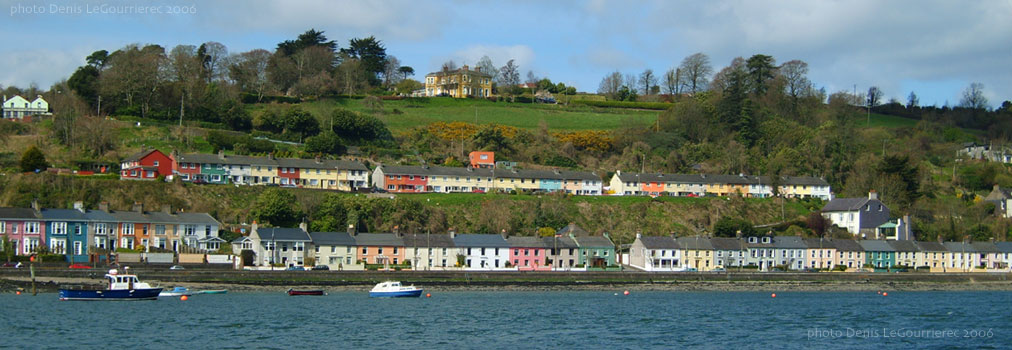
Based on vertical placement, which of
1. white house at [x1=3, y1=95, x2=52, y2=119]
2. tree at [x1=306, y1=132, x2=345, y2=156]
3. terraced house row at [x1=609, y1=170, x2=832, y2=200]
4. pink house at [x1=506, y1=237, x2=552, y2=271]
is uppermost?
white house at [x1=3, y1=95, x2=52, y2=119]

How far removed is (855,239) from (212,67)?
2902 inches

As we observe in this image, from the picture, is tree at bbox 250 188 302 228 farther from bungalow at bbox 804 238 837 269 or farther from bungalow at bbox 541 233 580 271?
bungalow at bbox 804 238 837 269

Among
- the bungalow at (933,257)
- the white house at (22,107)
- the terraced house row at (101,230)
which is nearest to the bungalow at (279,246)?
the terraced house row at (101,230)

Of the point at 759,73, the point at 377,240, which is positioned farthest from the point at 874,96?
the point at 377,240

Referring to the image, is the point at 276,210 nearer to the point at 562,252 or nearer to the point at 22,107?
the point at 562,252

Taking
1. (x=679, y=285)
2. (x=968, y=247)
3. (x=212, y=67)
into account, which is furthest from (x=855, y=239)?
(x=212, y=67)

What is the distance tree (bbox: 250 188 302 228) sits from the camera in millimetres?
71125

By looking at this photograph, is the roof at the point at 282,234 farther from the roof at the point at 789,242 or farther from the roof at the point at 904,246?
the roof at the point at 904,246

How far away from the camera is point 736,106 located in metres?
110

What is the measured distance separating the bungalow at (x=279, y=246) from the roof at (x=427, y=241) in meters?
7.07

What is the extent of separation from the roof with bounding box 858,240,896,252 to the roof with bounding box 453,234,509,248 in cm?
2986

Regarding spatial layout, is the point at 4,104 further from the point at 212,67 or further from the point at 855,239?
the point at 855,239

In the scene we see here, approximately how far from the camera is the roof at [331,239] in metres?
68.7

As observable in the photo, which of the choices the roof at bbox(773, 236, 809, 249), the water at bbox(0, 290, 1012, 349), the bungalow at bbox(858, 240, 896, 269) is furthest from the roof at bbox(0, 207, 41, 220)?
the bungalow at bbox(858, 240, 896, 269)
